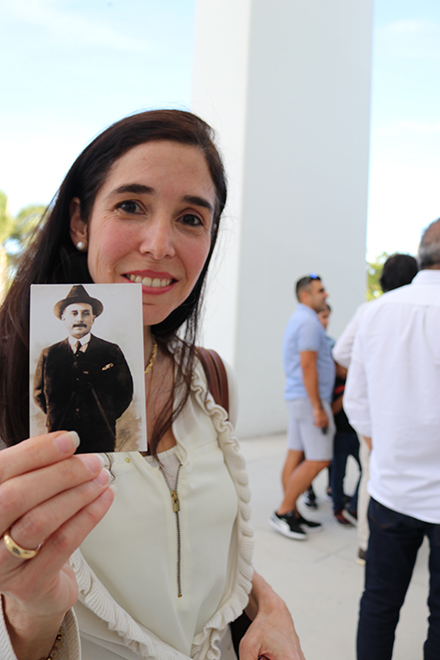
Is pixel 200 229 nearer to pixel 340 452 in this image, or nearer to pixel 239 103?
A: pixel 340 452

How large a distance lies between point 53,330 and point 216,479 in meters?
0.62

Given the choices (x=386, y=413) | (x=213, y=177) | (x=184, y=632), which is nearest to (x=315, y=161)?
(x=386, y=413)

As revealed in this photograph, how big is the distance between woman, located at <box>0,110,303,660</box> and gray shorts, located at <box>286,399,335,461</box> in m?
2.45

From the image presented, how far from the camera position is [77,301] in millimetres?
651

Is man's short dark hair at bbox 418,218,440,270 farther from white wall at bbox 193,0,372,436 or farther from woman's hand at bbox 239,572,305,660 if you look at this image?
white wall at bbox 193,0,372,436

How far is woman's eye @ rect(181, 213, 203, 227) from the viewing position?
1.02 m

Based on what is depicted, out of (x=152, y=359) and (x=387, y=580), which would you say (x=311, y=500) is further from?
(x=152, y=359)

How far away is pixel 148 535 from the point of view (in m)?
0.96

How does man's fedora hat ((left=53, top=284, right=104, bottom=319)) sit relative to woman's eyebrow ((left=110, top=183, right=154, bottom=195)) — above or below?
below

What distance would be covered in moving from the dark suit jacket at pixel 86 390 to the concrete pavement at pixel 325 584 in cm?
224

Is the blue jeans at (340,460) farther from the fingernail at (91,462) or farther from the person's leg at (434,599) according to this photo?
the fingernail at (91,462)

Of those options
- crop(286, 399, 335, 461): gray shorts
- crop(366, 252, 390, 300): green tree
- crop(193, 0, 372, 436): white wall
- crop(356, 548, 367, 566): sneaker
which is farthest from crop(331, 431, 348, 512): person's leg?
crop(366, 252, 390, 300): green tree

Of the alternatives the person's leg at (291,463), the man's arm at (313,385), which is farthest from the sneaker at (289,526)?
the man's arm at (313,385)

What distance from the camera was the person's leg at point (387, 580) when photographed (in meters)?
1.90
